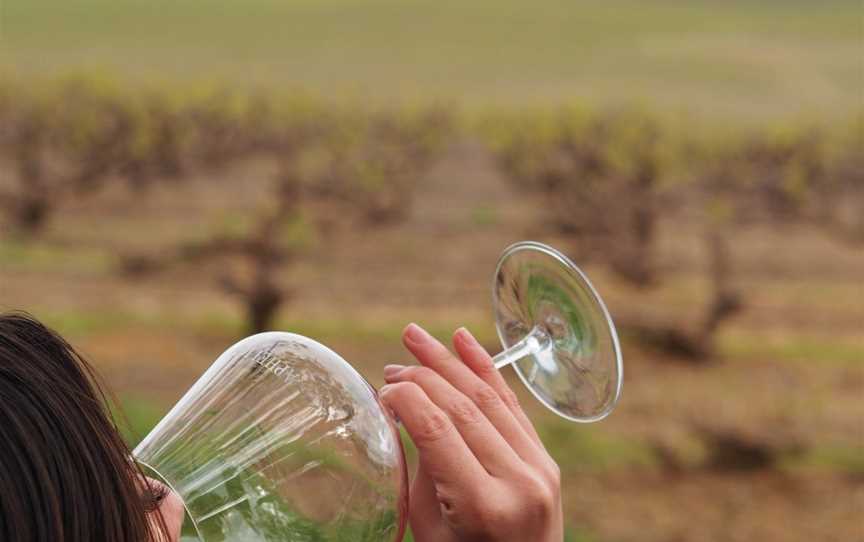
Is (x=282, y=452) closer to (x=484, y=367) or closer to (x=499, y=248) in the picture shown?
(x=484, y=367)

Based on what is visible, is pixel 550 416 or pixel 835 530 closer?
pixel 835 530

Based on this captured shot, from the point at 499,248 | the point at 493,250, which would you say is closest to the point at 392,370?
the point at 493,250

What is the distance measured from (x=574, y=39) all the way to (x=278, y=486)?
38601 millimetres

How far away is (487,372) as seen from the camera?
1.09m

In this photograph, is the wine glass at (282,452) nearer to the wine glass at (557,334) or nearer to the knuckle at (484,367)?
the knuckle at (484,367)

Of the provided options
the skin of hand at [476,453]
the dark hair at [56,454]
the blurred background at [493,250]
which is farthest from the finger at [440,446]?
the blurred background at [493,250]

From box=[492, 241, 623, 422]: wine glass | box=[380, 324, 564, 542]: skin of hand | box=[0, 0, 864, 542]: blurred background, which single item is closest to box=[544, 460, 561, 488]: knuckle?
box=[380, 324, 564, 542]: skin of hand

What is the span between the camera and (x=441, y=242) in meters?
12.1

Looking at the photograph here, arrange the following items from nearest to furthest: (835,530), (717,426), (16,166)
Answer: (835,530)
(717,426)
(16,166)

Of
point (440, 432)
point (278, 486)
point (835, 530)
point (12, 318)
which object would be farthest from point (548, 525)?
point (835, 530)

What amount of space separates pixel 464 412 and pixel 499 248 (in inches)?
430

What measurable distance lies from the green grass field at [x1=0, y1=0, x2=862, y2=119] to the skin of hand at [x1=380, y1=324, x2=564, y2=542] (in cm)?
2598

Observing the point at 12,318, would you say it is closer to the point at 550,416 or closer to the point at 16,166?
the point at 550,416

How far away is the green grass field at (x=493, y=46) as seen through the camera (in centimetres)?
3042
